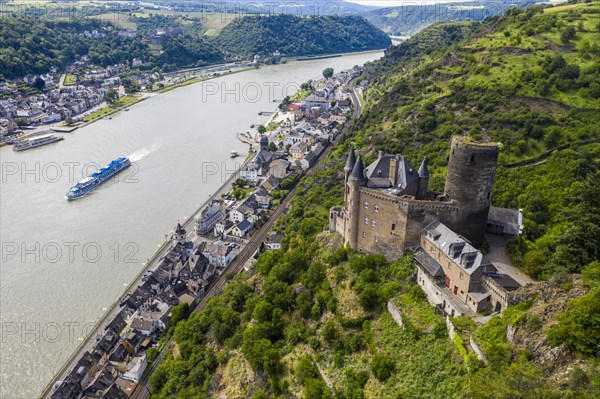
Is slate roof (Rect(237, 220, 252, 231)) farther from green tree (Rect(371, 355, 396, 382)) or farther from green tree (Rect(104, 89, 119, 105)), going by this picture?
green tree (Rect(104, 89, 119, 105))

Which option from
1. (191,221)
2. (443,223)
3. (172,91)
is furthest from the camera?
(172,91)

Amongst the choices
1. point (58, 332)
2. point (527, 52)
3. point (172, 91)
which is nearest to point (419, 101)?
point (527, 52)

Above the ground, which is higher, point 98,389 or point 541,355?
point 541,355

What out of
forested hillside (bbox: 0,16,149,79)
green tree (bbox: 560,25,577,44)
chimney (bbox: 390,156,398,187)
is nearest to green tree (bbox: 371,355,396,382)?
chimney (bbox: 390,156,398,187)

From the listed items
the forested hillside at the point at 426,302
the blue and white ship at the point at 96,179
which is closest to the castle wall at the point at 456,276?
the forested hillside at the point at 426,302

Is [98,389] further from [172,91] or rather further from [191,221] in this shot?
[172,91]

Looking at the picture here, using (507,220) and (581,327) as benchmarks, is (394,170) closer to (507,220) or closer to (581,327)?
(507,220)
